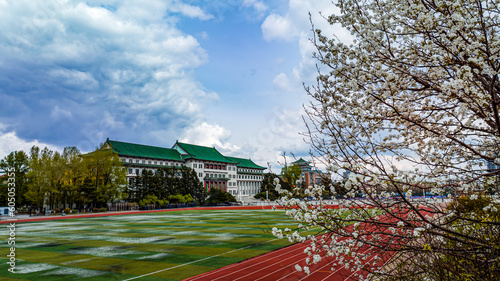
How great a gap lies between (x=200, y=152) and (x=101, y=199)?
4267cm

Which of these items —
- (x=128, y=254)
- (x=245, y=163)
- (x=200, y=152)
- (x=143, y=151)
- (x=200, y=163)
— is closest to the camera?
(x=128, y=254)

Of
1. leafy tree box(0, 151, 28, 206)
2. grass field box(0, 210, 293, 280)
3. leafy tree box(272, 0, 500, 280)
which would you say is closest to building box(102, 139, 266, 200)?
leafy tree box(0, 151, 28, 206)

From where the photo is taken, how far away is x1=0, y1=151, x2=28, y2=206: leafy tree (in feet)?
190

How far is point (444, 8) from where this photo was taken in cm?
418

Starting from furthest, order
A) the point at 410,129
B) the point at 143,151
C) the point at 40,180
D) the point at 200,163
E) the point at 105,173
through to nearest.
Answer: the point at 200,163 → the point at 143,151 → the point at 105,173 → the point at 40,180 → the point at 410,129

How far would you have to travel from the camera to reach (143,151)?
79.4m

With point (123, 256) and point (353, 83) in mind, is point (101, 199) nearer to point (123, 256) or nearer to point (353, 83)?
point (123, 256)

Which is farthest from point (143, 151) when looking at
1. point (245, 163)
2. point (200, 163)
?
point (245, 163)

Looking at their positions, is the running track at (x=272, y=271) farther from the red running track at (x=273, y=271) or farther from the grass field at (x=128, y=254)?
the grass field at (x=128, y=254)

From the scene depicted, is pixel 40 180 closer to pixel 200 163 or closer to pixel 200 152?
pixel 200 163

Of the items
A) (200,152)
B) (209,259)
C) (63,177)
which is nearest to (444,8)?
(209,259)

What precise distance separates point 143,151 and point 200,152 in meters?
20.2

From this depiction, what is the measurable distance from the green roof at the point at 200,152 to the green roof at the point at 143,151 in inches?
88.9

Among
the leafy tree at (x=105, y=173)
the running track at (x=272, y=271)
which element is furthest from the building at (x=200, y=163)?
the running track at (x=272, y=271)
